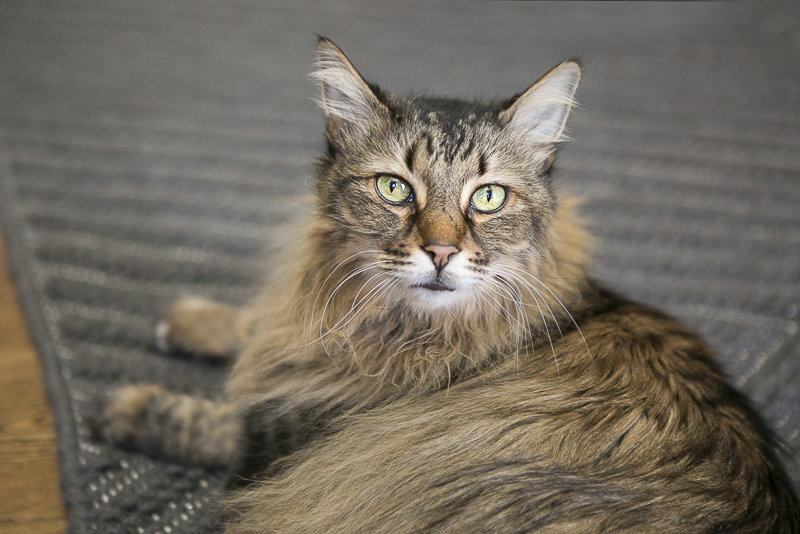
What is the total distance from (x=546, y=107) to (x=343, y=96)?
408mm

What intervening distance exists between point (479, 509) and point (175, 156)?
2.02 m

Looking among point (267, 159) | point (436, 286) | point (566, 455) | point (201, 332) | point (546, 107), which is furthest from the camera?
point (267, 159)

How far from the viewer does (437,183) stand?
3.65ft

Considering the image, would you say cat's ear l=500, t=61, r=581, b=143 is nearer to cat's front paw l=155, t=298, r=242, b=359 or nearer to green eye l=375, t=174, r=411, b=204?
green eye l=375, t=174, r=411, b=204

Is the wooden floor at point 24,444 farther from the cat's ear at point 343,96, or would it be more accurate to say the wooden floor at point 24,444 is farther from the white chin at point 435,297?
the cat's ear at point 343,96

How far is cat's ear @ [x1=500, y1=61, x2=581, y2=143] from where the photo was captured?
1162 millimetres

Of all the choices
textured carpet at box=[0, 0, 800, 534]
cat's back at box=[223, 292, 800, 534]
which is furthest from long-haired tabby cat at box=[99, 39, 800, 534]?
textured carpet at box=[0, 0, 800, 534]

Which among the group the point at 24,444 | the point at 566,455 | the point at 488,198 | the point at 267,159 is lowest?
the point at 24,444

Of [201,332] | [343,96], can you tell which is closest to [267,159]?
[201,332]

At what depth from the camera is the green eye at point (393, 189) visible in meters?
1.14

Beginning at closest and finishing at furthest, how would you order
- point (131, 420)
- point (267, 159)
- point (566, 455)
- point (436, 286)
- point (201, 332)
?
point (566, 455), point (436, 286), point (131, 420), point (201, 332), point (267, 159)

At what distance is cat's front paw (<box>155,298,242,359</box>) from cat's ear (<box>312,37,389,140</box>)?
0.68 m

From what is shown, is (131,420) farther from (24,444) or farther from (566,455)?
(566,455)

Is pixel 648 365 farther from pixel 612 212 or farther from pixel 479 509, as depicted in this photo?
pixel 612 212
